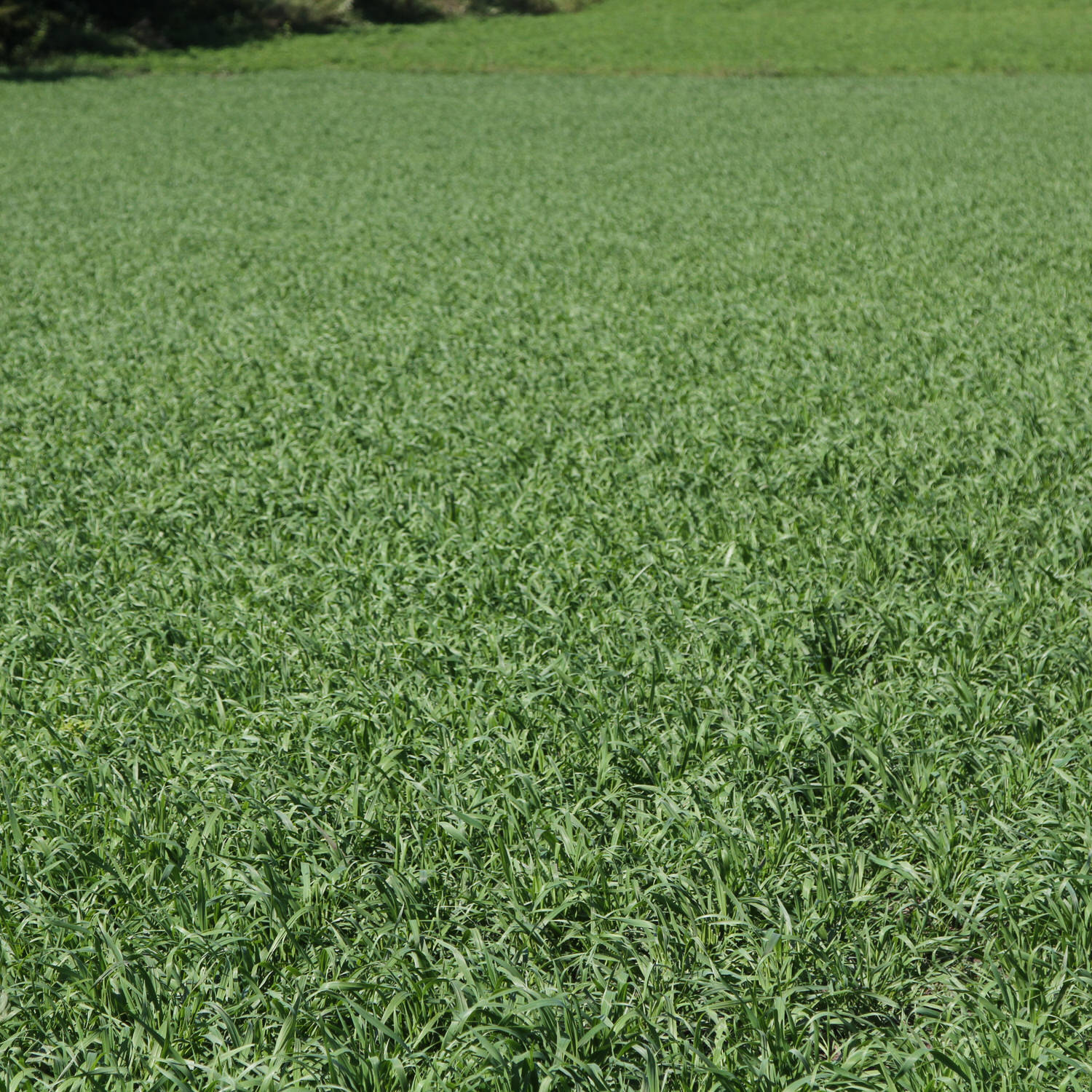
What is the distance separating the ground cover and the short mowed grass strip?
32.7 m

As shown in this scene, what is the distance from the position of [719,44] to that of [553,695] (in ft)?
146

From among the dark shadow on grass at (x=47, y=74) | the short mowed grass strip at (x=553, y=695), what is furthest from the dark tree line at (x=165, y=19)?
the short mowed grass strip at (x=553, y=695)

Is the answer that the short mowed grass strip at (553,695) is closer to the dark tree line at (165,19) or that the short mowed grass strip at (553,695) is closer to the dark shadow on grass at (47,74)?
the dark shadow on grass at (47,74)

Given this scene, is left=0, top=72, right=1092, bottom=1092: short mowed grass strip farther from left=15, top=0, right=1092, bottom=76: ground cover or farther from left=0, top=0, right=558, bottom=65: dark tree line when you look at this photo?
left=15, top=0, right=1092, bottom=76: ground cover

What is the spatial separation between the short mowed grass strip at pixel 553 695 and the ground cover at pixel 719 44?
1286 inches

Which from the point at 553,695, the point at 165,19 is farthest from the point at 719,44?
the point at 553,695

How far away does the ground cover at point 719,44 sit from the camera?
3881 cm

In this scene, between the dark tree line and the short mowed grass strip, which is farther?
the dark tree line

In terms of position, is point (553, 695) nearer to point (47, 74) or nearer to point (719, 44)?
point (47, 74)

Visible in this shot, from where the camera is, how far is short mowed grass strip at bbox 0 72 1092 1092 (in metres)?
2.75

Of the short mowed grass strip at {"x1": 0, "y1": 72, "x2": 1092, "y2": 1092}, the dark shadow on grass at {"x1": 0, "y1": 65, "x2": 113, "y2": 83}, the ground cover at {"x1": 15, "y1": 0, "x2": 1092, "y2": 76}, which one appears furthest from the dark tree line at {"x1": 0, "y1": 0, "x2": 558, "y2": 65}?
the short mowed grass strip at {"x1": 0, "y1": 72, "x2": 1092, "y2": 1092}

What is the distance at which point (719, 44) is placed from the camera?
139ft

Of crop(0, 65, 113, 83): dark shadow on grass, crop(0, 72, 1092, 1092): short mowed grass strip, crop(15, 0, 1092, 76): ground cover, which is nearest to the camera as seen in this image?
crop(0, 72, 1092, 1092): short mowed grass strip

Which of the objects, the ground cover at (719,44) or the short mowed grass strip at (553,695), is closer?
the short mowed grass strip at (553,695)
